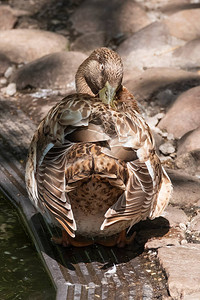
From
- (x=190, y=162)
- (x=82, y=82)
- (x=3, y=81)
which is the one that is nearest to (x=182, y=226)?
(x=190, y=162)

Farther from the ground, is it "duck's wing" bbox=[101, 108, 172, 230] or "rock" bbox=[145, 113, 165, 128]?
"duck's wing" bbox=[101, 108, 172, 230]

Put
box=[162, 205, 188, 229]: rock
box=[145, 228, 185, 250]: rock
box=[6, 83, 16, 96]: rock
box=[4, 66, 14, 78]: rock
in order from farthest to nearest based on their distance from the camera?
box=[4, 66, 14, 78]: rock < box=[6, 83, 16, 96]: rock < box=[162, 205, 188, 229]: rock < box=[145, 228, 185, 250]: rock

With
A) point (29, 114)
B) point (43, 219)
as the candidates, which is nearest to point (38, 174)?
point (43, 219)

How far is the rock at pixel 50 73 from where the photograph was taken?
22.9 feet

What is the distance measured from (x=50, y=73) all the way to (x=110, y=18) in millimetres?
1642

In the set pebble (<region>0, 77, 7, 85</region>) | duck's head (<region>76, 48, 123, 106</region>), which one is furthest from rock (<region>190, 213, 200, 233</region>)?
pebble (<region>0, 77, 7, 85</region>)

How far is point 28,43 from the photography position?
7734mm

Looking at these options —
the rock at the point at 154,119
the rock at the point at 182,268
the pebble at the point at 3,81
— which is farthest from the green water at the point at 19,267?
the pebble at the point at 3,81

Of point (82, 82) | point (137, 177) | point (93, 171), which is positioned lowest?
point (82, 82)

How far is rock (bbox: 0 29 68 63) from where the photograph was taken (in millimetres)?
7586

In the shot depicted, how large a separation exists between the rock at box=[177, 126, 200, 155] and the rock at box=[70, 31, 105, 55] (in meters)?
2.64

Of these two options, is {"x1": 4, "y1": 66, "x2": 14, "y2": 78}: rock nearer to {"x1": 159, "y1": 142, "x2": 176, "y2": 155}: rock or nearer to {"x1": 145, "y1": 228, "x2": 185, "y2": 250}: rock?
{"x1": 159, "y1": 142, "x2": 176, "y2": 155}: rock

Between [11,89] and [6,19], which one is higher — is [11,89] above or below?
below

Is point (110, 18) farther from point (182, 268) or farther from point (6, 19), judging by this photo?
point (182, 268)
